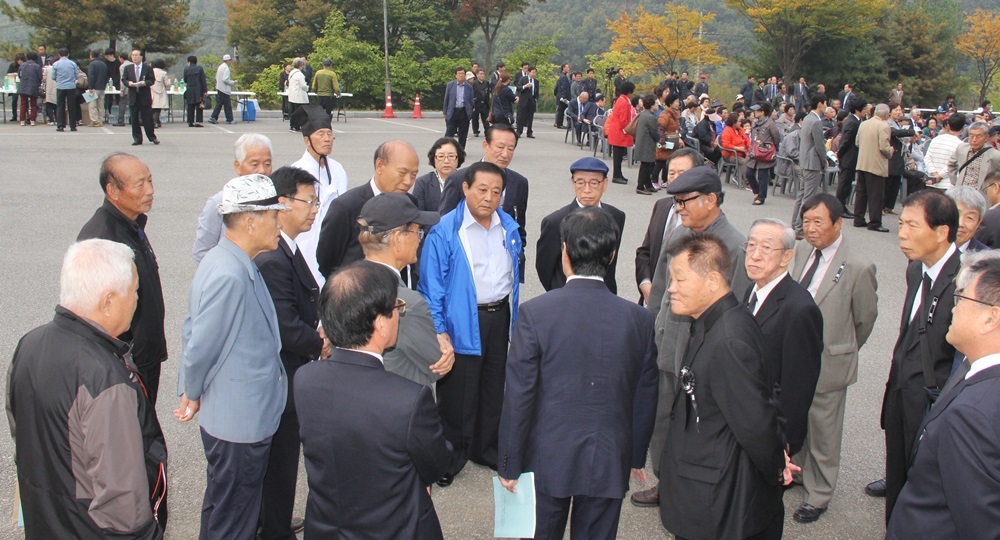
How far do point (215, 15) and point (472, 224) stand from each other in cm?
9355

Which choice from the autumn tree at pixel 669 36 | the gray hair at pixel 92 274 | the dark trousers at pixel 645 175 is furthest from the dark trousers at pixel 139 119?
the autumn tree at pixel 669 36

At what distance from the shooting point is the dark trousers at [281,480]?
390 centimetres

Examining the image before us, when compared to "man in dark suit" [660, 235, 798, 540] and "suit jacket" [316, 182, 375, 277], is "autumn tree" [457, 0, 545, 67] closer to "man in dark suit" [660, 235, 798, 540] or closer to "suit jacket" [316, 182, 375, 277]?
"suit jacket" [316, 182, 375, 277]

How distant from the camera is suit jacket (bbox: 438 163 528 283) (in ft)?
18.2

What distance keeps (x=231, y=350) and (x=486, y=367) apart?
1936mm

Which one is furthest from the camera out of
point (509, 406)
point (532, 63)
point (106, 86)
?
point (532, 63)

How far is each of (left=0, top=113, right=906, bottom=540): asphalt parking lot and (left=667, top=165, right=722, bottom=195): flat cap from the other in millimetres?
1818

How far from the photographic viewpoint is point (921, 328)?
4.07m

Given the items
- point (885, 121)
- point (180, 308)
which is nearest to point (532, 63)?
point (885, 121)

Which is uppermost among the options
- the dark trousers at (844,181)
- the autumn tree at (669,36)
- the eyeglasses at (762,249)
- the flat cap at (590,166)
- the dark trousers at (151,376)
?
the autumn tree at (669,36)

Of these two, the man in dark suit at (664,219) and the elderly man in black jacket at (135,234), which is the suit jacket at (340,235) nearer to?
the elderly man in black jacket at (135,234)

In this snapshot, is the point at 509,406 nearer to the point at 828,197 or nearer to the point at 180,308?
the point at 828,197

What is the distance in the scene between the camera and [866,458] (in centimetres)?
524

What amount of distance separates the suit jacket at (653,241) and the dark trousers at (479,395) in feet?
3.52
